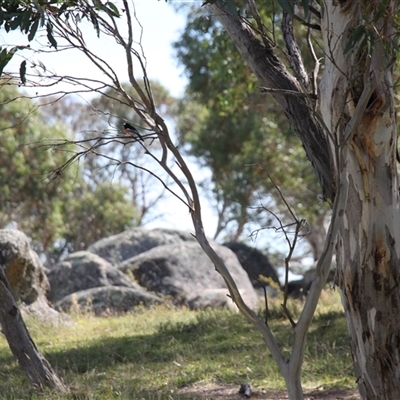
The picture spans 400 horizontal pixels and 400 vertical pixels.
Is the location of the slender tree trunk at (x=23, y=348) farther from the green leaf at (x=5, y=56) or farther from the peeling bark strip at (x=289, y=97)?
the peeling bark strip at (x=289, y=97)

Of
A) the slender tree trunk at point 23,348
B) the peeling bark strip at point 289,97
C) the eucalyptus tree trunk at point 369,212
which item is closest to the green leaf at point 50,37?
the eucalyptus tree trunk at point 369,212

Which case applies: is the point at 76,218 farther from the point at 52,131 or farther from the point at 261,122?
the point at 261,122

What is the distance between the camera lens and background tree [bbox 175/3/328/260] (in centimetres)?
2109

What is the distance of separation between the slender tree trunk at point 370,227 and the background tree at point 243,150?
9.34m

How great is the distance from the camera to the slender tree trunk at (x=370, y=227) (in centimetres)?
537

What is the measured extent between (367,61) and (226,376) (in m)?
4.04

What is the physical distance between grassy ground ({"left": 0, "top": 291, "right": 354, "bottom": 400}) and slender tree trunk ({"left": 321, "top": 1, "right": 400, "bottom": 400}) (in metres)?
2.22

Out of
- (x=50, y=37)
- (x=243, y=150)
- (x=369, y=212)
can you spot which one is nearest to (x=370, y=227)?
(x=369, y=212)

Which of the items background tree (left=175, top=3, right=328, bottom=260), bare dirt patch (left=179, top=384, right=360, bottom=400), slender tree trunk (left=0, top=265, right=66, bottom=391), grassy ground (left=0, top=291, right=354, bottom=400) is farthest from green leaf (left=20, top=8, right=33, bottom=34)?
background tree (left=175, top=3, right=328, bottom=260)

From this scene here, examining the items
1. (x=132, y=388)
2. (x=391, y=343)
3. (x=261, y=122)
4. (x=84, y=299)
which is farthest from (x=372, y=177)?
(x=261, y=122)

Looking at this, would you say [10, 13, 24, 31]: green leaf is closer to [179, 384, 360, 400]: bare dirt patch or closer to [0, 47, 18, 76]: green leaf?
[0, 47, 18, 76]: green leaf

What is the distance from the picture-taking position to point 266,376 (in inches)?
317

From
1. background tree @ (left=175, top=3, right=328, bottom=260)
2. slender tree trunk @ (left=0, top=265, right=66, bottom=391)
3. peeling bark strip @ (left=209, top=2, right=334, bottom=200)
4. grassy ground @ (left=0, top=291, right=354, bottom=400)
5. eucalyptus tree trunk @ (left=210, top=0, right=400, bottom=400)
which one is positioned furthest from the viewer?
background tree @ (left=175, top=3, right=328, bottom=260)

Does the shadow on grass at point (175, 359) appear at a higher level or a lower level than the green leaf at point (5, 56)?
lower
